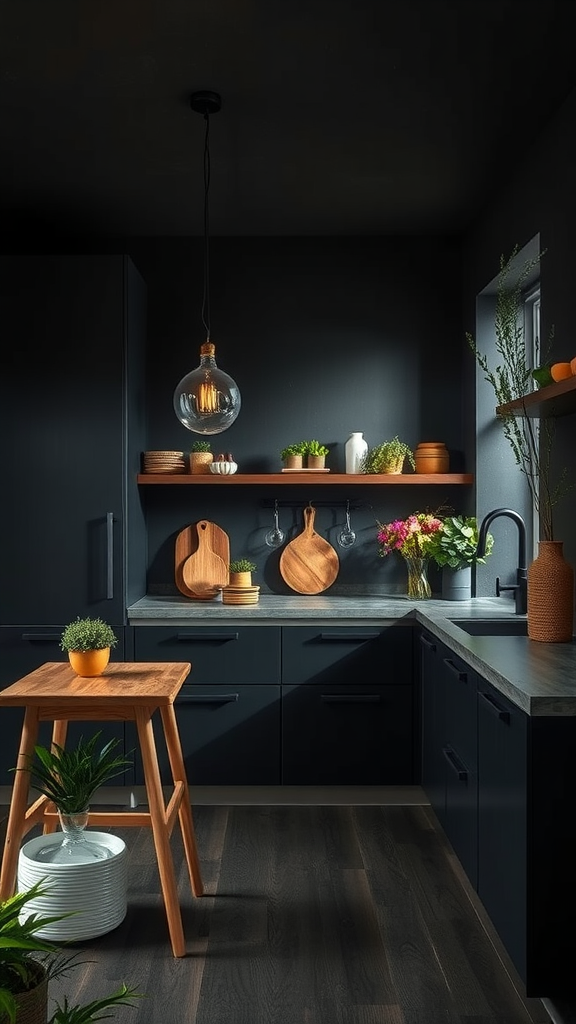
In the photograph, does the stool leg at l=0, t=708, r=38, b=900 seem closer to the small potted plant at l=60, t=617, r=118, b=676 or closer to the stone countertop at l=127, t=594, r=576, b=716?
the small potted plant at l=60, t=617, r=118, b=676

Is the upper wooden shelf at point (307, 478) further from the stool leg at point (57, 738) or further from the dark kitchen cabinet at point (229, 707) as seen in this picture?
the stool leg at point (57, 738)

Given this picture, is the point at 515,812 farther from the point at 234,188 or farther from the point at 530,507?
the point at 234,188

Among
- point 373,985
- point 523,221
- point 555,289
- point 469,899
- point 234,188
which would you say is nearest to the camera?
point 373,985

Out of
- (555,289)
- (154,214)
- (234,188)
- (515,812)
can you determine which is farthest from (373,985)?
(154,214)

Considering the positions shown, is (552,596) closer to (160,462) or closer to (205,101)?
(205,101)

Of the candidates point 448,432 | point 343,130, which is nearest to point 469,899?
point 448,432

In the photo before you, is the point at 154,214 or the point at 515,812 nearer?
the point at 515,812

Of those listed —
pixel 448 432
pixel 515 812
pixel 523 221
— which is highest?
pixel 523 221

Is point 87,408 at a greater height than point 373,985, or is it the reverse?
point 87,408

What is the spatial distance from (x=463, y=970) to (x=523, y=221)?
9.13 feet

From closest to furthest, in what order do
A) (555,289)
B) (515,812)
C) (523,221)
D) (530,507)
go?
(515,812), (555,289), (523,221), (530,507)

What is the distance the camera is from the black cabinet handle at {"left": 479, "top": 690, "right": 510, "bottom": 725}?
2.48 meters

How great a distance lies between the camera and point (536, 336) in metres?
4.40

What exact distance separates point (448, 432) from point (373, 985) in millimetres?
2958
